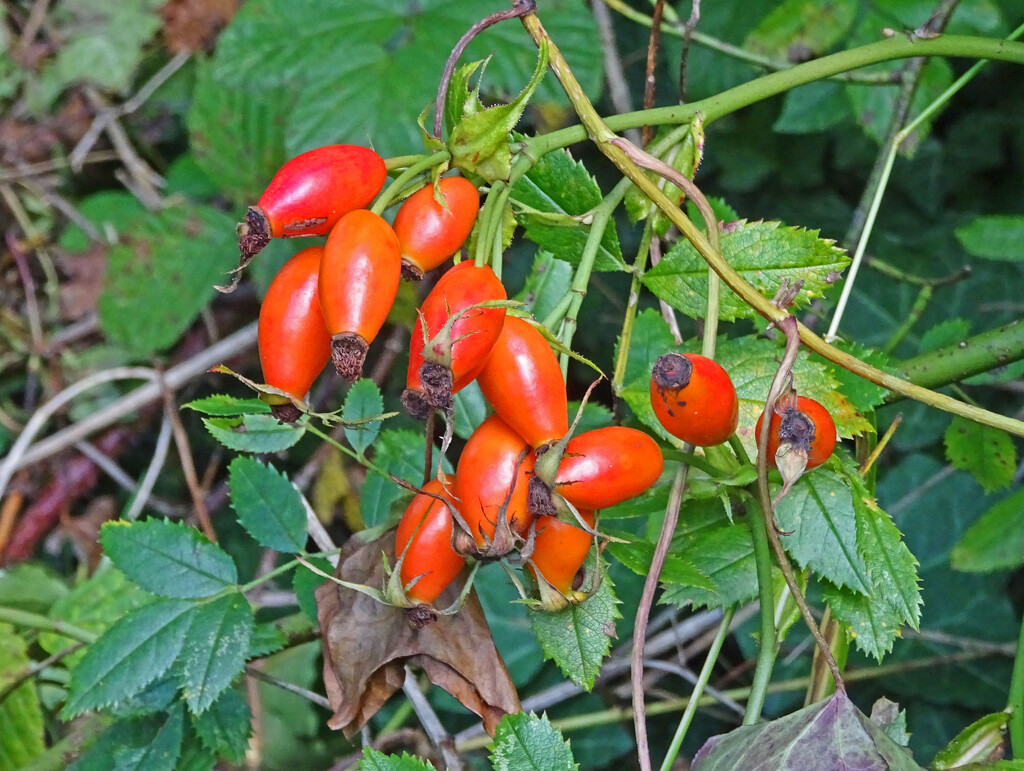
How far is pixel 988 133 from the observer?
203 centimetres

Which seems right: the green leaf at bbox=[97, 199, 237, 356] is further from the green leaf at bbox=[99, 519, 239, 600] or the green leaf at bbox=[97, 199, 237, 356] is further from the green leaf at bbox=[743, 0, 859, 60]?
the green leaf at bbox=[743, 0, 859, 60]

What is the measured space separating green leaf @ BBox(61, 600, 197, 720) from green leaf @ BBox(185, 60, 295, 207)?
4.69 feet

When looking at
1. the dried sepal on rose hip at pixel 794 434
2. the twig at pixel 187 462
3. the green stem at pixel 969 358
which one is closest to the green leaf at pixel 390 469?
the dried sepal on rose hip at pixel 794 434

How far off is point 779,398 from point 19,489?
2.15m

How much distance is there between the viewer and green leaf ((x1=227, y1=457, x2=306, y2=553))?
1.14 metres

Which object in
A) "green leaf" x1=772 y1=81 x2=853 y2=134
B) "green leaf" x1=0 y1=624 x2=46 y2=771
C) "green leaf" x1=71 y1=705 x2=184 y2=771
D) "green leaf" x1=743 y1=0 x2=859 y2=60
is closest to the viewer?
"green leaf" x1=71 y1=705 x2=184 y2=771

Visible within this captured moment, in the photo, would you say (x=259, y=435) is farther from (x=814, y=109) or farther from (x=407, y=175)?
(x=814, y=109)

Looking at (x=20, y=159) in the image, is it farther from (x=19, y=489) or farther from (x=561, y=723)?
(x=561, y=723)

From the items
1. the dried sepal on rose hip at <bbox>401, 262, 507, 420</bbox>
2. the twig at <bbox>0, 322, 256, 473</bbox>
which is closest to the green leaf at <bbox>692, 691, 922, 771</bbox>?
the dried sepal on rose hip at <bbox>401, 262, 507, 420</bbox>

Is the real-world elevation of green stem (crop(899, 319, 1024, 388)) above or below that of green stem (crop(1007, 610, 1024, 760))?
above

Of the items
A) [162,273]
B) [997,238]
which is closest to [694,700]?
[997,238]

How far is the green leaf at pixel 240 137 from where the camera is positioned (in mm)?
2252

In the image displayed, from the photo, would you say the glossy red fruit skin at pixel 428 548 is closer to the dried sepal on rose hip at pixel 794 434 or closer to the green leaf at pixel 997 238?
the dried sepal on rose hip at pixel 794 434

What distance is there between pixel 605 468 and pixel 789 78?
53cm
